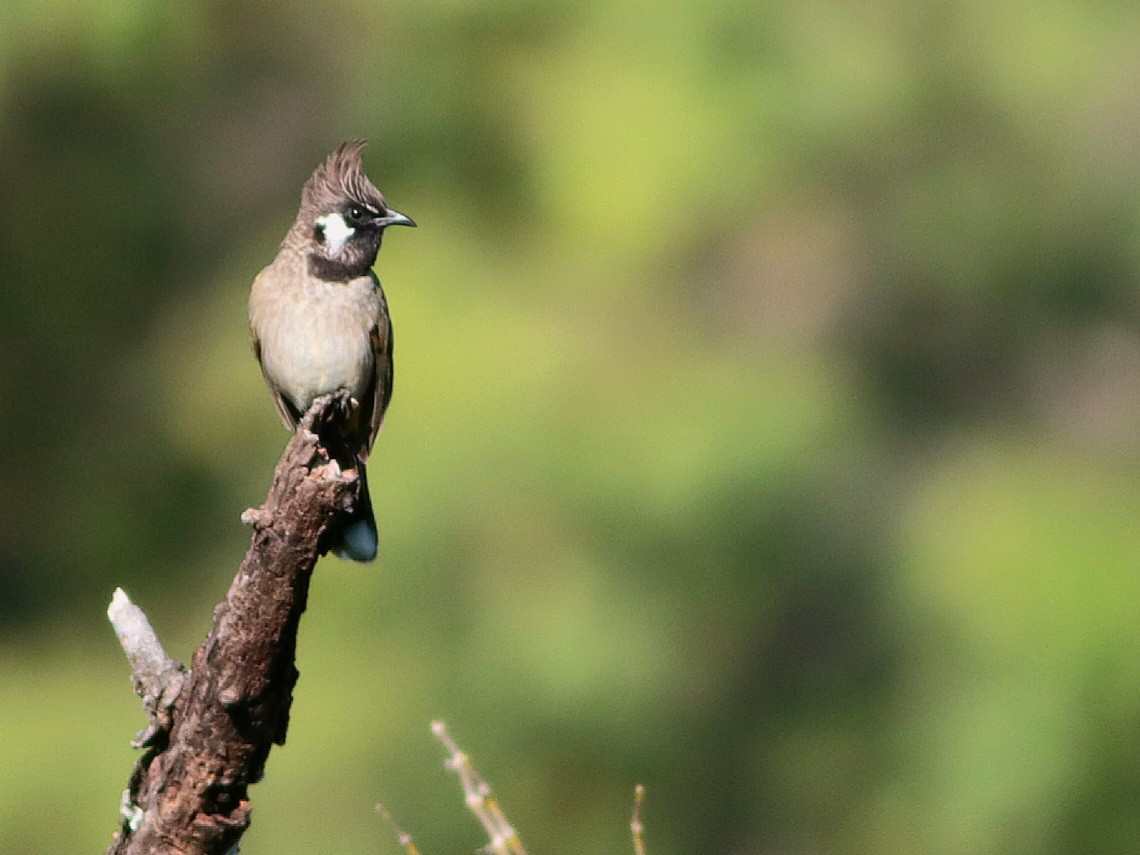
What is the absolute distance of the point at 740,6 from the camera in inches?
392

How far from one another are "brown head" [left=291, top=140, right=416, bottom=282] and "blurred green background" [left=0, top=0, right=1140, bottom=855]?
12.2 ft

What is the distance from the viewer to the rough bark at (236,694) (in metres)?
4.02

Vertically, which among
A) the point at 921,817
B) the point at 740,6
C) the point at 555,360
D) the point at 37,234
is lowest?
the point at 921,817

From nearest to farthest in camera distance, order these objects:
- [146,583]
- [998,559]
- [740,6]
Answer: [998,559] < [740,6] < [146,583]

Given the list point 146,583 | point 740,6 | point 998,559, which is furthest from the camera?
point 146,583

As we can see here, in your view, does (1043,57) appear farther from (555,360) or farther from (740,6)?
(555,360)

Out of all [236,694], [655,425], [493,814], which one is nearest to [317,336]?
[236,694]

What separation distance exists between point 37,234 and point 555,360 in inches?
138

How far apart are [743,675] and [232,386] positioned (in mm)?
2847

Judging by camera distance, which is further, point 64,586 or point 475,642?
point 64,586

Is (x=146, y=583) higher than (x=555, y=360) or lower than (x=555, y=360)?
higher

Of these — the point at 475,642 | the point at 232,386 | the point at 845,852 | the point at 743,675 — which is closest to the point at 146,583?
the point at 232,386

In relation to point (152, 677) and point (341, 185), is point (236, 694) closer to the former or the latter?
point (152, 677)

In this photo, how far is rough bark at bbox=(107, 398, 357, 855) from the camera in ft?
13.2
